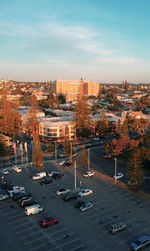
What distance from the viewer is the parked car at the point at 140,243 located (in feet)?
64.4

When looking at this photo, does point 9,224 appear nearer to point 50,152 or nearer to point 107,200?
point 107,200

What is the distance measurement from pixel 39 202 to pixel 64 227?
652cm

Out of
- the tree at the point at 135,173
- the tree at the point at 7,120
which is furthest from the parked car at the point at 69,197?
the tree at the point at 7,120

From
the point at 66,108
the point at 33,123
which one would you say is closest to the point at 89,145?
the point at 33,123

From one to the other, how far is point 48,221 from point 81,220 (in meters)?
3.78

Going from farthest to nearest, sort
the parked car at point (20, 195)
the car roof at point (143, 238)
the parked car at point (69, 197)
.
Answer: the parked car at point (20, 195) → the parked car at point (69, 197) → the car roof at point (143, 238)

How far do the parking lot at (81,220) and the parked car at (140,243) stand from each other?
2.37ft

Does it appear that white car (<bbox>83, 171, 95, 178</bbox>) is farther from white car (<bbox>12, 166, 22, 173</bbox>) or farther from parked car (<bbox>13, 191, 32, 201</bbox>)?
white car (<bbox>12, 166, 22, 173</bbox>)

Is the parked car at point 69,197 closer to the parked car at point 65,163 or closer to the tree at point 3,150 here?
the parked car at point 65,163

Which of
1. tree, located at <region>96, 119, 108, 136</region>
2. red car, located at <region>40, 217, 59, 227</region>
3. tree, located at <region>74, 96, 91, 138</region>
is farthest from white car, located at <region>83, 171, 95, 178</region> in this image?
tree, located at <region>96, 119, 108, 136</region>

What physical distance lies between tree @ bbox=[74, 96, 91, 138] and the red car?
40708 millimetres

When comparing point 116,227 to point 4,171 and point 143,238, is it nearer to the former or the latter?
point 143,238

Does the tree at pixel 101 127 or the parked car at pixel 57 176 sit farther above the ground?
the tree at pixel 101 127

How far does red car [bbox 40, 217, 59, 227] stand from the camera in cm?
2325
